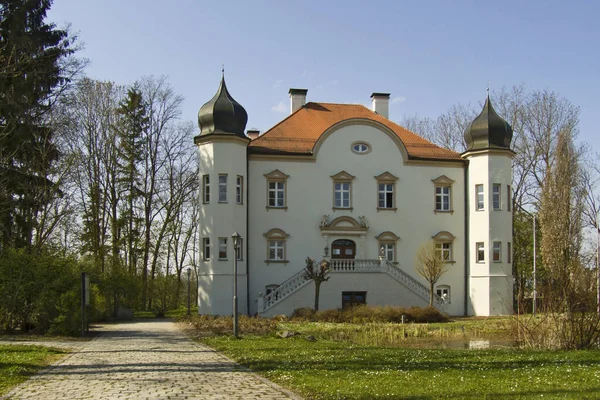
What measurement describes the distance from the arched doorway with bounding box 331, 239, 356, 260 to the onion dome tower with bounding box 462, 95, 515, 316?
19.4 feet

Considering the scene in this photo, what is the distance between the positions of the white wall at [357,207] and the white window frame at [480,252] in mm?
933

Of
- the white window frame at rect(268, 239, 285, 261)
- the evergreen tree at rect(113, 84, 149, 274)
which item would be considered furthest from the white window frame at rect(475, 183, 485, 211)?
the evergreen tree at rect(113, 84, 149, 274)

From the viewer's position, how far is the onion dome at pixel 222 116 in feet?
98.7

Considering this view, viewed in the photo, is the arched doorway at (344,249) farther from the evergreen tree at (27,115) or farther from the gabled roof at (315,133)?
the evergreen tree at (27,115)

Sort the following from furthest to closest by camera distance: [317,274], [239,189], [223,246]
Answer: [239,189] → [223,246] → [317,274]

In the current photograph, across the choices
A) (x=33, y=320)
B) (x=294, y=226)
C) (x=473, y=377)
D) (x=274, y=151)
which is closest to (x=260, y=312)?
(x=294, y=226)

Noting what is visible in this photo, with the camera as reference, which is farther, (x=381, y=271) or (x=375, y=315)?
(x=381, y=271)

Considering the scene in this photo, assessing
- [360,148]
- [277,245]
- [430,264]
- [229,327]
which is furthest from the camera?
[360,148]

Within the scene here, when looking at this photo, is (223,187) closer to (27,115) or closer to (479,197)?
(27,115)

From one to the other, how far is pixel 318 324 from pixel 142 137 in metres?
19.1

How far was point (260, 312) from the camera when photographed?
2858cm

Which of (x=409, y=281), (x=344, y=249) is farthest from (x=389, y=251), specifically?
(x=409, y=281)

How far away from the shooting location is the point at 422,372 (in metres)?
10.6

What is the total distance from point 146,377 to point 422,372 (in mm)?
4437
